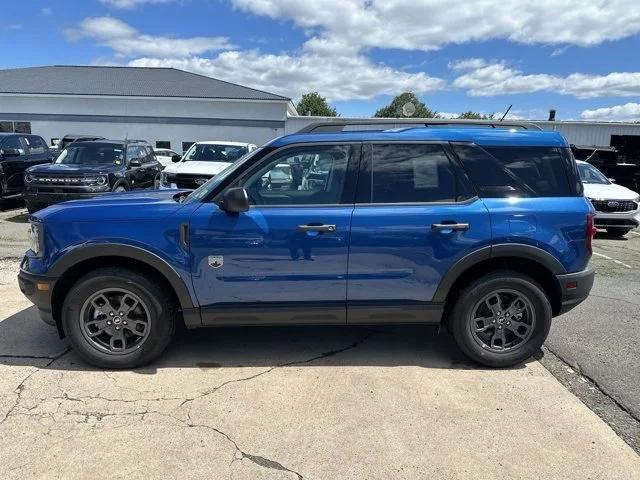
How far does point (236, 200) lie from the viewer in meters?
3.59

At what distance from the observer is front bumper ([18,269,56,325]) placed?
12.2 feet

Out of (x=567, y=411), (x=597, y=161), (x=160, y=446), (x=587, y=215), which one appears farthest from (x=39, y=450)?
(x=597, y=161)

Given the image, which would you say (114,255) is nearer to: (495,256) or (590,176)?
(495,256)

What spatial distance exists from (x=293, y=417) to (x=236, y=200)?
154 centimetres

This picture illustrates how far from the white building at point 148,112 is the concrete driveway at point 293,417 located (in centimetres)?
2548

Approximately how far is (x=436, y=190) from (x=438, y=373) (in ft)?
4.73

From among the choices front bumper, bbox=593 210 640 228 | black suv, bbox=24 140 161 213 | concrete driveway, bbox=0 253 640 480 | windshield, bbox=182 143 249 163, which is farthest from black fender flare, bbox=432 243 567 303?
windshield, bbox=182 143 249 163

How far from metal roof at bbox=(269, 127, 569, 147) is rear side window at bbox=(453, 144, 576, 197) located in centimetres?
5

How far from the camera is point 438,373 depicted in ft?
13.0

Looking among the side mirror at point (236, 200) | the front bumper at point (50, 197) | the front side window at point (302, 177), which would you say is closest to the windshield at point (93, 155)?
the front bumper at point (50, 197)

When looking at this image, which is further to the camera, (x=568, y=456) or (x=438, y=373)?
(x=438, y=373)

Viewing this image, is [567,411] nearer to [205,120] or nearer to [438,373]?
[438,373]

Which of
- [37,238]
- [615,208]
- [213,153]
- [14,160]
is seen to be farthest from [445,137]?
[14,160]

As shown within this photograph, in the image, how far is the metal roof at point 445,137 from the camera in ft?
12.9
